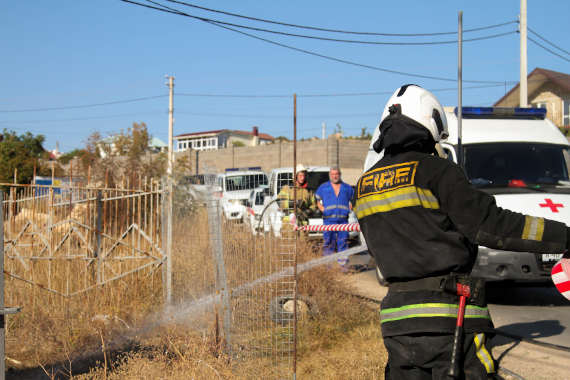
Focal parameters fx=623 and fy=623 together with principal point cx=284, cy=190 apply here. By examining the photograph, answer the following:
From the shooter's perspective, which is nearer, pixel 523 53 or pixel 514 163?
pixel 514 163

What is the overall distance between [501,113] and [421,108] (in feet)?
21.1

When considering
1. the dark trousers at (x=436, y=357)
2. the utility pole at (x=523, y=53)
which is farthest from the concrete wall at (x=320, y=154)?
the dark trousers at (x=436, y=357)

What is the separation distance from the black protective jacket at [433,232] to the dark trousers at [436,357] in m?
0.04

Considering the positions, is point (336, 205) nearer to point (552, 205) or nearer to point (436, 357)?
point (552, 205)

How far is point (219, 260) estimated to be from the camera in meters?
5.42

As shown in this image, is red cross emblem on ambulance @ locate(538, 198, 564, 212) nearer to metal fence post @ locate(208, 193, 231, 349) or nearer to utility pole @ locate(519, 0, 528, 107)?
metal fence post @ locate(208, 193, 231, 349)

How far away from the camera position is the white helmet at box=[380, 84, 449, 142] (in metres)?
2.82

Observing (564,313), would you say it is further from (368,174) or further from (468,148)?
(368,174)

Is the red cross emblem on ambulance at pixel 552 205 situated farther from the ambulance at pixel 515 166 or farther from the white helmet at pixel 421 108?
the white helmet at pixel 421 108

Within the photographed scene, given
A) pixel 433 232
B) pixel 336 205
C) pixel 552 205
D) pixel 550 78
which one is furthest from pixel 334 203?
pixel 550 78

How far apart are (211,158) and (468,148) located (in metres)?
34.1

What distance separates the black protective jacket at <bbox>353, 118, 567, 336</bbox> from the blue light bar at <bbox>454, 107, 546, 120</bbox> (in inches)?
246

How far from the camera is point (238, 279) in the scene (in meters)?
5.16

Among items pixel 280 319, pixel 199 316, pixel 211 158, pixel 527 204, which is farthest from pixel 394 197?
pixel 211 158
